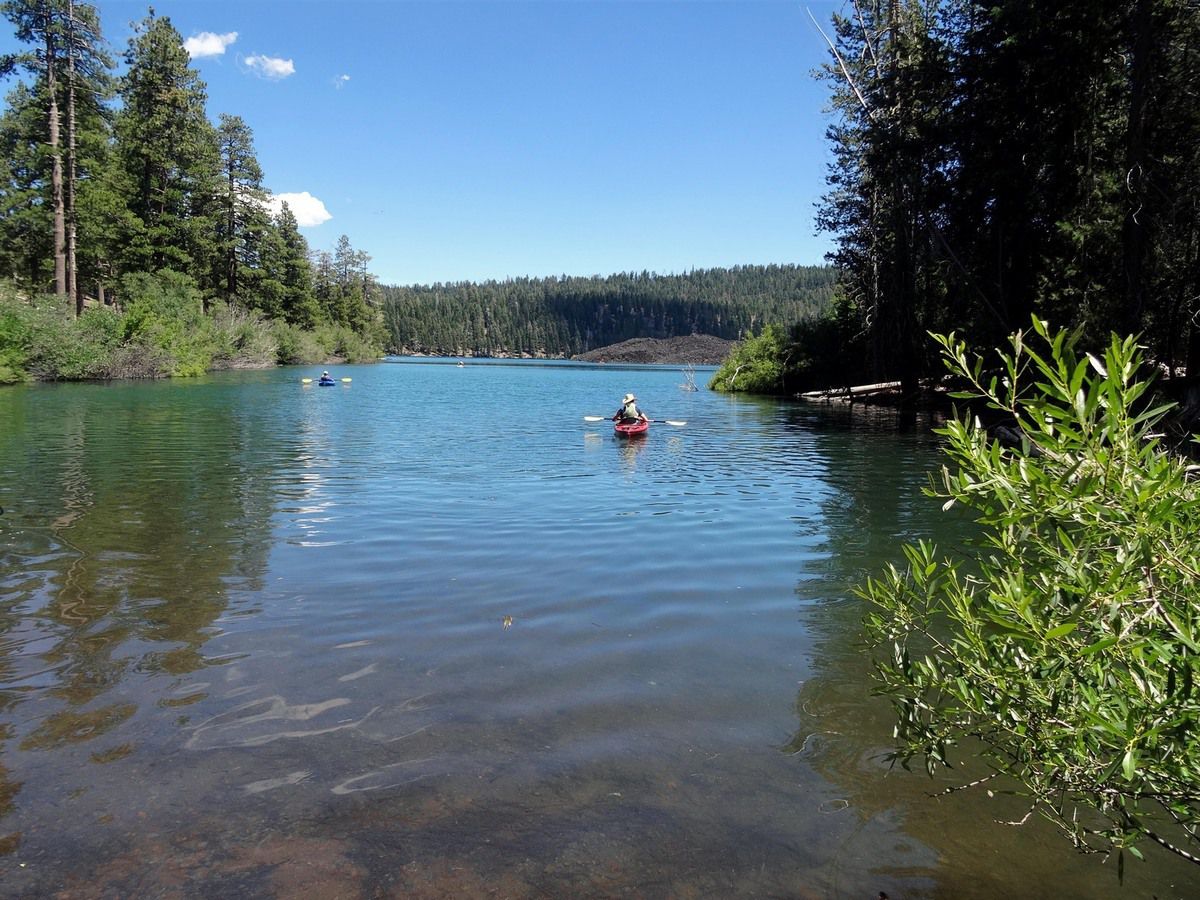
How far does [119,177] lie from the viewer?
51344 mm

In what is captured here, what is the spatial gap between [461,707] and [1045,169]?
2366 cm

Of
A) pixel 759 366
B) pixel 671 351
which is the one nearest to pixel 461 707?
pixel 759 366

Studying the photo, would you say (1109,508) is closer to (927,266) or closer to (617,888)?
(617,888)

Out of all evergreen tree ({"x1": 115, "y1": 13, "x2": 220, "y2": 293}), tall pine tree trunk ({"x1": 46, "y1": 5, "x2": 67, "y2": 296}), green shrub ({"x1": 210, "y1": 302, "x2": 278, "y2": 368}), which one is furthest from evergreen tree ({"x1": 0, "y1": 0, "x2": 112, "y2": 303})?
green shrub ({"x1": 210, "y1": 302, "x2": 278, "y2": 368})

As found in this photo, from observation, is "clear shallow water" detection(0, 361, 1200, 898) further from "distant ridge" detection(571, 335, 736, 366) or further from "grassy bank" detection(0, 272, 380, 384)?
"distant ridge" detection(571, 335, 736, 366)

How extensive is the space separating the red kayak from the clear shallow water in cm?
990

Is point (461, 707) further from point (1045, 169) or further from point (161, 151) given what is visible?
point (161, 151)

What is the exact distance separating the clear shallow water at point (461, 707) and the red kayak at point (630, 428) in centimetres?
990

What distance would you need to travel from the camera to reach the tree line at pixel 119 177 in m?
40.3

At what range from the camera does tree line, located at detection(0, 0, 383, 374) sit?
4028 cm

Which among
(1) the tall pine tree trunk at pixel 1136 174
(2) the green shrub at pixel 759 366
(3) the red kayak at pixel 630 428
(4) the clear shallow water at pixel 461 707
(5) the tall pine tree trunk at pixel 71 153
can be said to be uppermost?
(5) the tall pine tree trunk at pixel 71 153

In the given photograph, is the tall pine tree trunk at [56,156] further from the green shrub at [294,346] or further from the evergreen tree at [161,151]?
the green shrub at [294,346]

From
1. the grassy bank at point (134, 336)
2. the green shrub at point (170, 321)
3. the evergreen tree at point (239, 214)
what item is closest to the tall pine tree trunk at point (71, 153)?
the green shrub at point (170, 321)

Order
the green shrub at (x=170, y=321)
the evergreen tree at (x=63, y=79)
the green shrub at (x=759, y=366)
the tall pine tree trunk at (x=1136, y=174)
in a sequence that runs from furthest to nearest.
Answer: the green shrub at (x=759, y=366), the green shrub at (x=170, y=321), the evergreen tree at (x=63, y=79), the tall pine tree trunk at (x=1136, y=174)
